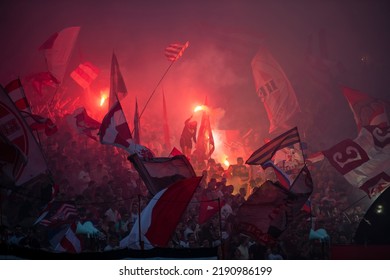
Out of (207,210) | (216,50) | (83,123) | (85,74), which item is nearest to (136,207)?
(207,210)

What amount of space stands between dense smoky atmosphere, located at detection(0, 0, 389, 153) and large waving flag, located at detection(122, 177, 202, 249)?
6891mm

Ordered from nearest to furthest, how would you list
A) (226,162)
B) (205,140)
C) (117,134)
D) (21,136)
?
1. (21,136)
2. (117,134)
3. (205,140)
4. (226,162)

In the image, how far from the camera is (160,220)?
9.63 meters

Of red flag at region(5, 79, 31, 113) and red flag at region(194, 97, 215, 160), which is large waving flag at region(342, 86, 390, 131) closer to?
red flag at region(194, 97, 215, 160)

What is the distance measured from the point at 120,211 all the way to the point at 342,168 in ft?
15.9

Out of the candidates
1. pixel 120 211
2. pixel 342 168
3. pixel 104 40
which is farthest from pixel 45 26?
pixel 342 168

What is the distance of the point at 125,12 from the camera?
16047 millimetres

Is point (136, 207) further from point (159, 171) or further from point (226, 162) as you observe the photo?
point (226, 162)

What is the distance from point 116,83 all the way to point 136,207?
5231 millimetres

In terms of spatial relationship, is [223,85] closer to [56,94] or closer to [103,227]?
[56,94]

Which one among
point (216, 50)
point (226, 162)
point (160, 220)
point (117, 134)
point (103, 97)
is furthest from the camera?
point (226, 162)

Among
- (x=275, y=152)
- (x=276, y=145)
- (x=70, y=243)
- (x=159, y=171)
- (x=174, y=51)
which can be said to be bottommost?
(x=70, y=243)

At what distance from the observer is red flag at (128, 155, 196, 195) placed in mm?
10992

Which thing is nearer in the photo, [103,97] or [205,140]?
[103,97]
